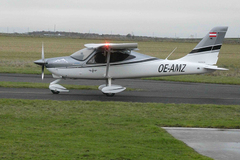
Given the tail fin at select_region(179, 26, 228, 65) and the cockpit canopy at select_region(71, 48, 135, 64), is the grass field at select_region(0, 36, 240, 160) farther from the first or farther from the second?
the tail fin at select_region(179, 26, 228, 65)

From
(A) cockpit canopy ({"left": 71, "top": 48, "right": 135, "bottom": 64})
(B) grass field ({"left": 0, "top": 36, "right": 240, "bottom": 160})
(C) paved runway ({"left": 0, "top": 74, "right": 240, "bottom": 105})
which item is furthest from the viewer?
(A) cockpit canopy ({"left": 71, "top": 48, "right": 135, "bottom": 64})

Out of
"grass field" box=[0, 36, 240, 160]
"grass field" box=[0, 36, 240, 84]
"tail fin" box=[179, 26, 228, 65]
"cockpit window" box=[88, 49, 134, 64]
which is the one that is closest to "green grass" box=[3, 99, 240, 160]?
"grass field" box=[0, 36, 240, 160]

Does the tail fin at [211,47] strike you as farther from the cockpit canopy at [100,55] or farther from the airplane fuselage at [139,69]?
the cockpit canopy at [100,55]

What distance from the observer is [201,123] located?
9.59 meters

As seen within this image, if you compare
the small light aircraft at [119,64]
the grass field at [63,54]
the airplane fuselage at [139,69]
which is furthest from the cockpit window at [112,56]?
the grass field at [63,54]

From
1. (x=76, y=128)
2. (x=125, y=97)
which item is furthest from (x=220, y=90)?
(x=76, y=128)

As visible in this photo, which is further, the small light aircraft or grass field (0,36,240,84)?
grass field (0,36,240,84)

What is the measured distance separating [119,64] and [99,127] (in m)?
6.34

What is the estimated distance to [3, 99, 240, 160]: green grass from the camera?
6.57 metres

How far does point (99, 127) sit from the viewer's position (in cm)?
864

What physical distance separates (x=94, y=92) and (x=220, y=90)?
6325 millimetres

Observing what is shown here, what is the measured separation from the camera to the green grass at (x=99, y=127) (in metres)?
6.57

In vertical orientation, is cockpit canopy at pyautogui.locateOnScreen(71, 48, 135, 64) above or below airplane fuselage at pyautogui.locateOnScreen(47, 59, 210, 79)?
above

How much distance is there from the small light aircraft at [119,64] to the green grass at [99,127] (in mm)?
2654
